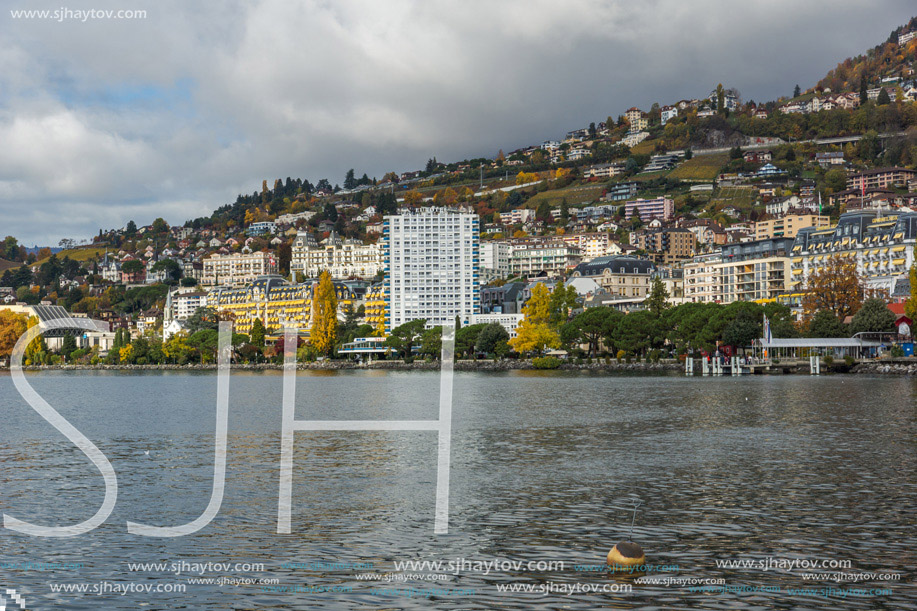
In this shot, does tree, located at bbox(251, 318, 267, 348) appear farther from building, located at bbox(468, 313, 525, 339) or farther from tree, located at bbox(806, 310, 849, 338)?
tree, located at bbox(806, 310, 849, 338)

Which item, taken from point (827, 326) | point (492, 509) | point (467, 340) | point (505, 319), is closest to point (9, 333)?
point (505, 319)

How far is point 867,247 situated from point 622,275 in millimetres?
54084

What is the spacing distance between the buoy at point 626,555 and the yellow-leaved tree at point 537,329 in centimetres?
10790

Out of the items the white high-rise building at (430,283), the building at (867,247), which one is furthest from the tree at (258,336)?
the building at (867,247)

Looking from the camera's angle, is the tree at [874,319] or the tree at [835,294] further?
the tree at [835,294]

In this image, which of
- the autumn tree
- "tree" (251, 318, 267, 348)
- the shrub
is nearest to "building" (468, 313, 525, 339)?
the shrub

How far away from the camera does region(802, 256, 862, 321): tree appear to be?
116750 millimetres

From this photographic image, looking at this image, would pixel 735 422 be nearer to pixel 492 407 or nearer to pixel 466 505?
pixel 492 407

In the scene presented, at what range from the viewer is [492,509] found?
79.9 ft

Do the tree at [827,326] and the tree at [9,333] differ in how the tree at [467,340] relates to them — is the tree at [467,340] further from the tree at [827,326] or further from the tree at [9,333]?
the tree at [9,333]

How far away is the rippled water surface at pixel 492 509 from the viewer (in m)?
17.0

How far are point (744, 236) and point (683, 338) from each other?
91.4 metres

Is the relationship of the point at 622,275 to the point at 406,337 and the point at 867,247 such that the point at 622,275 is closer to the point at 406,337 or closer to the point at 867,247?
the point at 406,337

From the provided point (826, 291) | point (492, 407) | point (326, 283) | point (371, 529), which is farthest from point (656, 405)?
point (326, 283)
